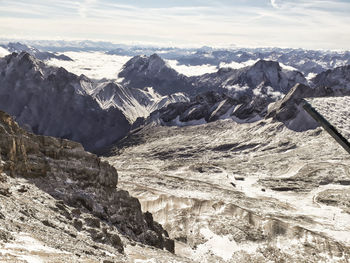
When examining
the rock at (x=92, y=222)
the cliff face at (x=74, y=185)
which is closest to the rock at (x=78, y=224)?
the cliff face at (x=74, y=185)

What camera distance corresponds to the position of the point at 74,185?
169 ft

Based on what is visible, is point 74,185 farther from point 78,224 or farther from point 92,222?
point 78,224

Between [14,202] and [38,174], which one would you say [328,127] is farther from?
[38,174]

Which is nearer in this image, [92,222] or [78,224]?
[78,224]

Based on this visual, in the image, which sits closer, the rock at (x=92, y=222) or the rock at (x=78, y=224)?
the rock at (x=78, y=224)

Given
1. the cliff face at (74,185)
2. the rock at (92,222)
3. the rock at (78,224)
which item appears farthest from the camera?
the rock at (92,222)

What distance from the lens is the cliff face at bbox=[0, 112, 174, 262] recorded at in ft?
135

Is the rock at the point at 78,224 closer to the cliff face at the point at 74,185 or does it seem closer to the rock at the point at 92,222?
the cliff face at the point at 74,185

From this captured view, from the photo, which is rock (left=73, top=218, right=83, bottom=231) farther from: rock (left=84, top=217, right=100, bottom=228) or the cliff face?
rock (left=84, top=217, right=100, bottom=228)

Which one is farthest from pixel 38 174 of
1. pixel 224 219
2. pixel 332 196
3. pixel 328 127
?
pixel 332 196

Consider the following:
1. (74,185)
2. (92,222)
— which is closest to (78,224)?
(92,222)

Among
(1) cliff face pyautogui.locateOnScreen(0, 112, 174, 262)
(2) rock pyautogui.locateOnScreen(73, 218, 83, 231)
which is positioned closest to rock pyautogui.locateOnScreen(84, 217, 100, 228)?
(1) cliff face pyautogui.locateOnScreen(0, 112, 174, 262)

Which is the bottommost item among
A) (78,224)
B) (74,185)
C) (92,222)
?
(92,222)

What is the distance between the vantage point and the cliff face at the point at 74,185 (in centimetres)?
4100
